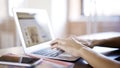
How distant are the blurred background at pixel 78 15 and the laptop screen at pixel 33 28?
2.81 feet

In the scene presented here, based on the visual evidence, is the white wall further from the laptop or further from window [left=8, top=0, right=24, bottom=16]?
the laptop

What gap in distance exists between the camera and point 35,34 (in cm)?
116

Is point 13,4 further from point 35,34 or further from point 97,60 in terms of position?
point 97,60

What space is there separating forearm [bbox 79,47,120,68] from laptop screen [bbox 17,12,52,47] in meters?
0.33

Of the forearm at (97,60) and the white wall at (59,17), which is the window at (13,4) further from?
the forearm at (97,60)

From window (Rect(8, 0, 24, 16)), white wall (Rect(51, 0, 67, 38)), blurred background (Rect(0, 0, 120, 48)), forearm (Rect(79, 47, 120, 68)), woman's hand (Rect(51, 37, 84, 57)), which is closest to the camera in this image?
forearm (Rect(79, 47, 120, 68))

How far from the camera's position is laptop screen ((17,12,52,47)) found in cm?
105

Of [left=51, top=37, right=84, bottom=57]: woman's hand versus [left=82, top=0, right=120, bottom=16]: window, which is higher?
[left=82, top=0, right=120, bottom=16]: window

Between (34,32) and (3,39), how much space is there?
3.16 feet

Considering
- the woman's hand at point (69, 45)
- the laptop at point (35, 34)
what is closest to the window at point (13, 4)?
the laptop at point (35, 34)

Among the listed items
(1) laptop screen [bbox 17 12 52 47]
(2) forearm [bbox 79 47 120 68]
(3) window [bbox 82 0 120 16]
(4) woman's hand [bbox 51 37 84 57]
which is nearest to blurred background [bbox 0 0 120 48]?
(3) window [bbox 82 0 120 16]

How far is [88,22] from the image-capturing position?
291cm

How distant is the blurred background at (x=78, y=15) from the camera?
2511 mm

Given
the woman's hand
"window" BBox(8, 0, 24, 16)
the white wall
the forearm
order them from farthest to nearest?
the white wall < "window" BBox(8, 0, 24, 16) < the woman's hand < the forearm
